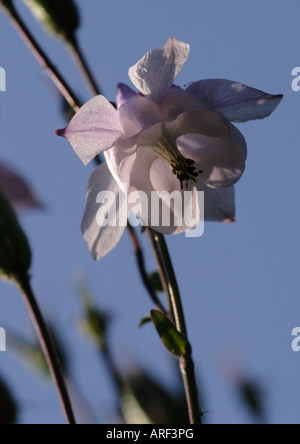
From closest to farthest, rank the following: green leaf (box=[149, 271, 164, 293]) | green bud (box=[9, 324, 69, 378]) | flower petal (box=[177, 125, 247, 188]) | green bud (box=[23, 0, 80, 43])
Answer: flower petal (box=[177, 125, 247, 188]), green leaf (box=[149, 271, 164, 293]), green bud (box=[23, 0, 80, 43]), green bud (box=[9, 324, 69, 378])

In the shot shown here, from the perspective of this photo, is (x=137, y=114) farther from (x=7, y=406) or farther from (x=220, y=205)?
(x=7, y=406)

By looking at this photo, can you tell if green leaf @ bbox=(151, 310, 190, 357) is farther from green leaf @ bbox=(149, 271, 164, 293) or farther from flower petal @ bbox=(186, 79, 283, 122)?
flower petal @ bbox=(186, 79, 283, 122)

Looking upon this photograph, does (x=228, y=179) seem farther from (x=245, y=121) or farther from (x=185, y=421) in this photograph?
(x=185, y=421)

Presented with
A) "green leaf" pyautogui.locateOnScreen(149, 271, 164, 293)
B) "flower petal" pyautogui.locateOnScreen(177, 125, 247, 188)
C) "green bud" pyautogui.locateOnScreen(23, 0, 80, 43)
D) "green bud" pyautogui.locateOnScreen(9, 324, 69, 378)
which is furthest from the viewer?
"green bud" pyautogui.locateOnScreen(9, 324, 69, 378)

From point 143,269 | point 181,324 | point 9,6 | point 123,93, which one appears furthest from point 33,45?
point 181,324

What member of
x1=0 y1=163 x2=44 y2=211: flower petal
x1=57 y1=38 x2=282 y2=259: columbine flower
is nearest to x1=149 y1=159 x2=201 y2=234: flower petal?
x1=57 y1=38 x2=282 y2=259: columbine flower

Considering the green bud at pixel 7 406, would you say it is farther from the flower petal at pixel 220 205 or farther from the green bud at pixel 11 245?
the flower petal at pixel 220 205

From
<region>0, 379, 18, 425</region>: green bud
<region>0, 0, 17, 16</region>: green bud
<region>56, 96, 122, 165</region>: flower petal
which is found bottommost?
<region>0, 379, 18, 425</region>: green bud
